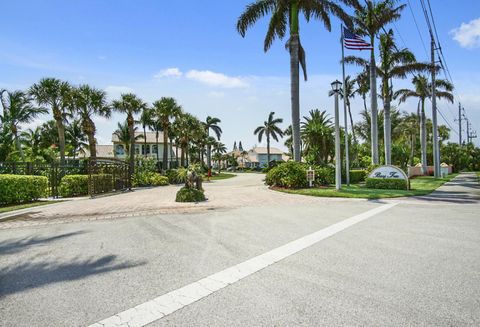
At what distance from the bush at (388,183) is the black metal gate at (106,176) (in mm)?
15852

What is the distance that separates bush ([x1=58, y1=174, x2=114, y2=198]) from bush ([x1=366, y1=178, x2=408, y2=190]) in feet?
52.1

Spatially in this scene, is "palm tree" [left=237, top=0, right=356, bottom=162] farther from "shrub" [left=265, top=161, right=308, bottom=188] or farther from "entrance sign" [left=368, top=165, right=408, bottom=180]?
"entrance sign" [left=368, top=165, right=408, bottom=180]

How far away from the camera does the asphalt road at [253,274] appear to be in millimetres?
3195

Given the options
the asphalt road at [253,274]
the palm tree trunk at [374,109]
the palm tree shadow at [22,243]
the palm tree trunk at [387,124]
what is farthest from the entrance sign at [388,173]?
the palm tree shadow at [22,243]

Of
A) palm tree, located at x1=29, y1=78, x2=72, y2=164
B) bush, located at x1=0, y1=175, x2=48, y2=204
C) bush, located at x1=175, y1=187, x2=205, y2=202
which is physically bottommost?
bush, located at x1=175, y1=187, x2=205, y2=202

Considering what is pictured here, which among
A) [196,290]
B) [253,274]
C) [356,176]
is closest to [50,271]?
[196,290]

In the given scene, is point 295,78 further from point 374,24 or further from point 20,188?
point 20,188

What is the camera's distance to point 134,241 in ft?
20.8

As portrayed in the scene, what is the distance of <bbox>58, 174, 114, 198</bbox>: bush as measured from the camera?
1669cm

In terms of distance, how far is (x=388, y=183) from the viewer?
55.9 feet

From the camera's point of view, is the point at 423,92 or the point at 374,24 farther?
the point at 423,92

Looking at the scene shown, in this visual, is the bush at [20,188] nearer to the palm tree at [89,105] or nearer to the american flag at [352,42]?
the palm tree at [89,105]

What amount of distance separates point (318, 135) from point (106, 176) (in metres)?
16.9

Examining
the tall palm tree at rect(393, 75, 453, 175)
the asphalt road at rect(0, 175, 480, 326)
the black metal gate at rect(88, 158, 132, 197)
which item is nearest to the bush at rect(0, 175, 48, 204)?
the black metal gate at rect(88, 158, 132, 197)
